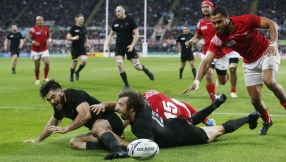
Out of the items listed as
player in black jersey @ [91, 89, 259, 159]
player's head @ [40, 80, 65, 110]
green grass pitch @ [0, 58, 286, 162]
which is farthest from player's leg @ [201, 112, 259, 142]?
player's head @ [40, 80, 65, 110]

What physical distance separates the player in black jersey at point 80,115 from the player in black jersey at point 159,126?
171 mm

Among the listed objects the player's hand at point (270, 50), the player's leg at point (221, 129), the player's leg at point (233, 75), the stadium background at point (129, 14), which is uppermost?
the player's hand at point (270, 50)

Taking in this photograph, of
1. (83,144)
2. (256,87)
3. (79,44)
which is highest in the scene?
(256,87)

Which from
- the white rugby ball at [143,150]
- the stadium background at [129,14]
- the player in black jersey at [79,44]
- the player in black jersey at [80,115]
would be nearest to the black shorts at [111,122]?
the player in black jersey at [80,115]

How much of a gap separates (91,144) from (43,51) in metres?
13.5

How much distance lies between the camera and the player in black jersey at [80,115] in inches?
277

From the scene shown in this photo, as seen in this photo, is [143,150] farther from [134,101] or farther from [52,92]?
[52,92]

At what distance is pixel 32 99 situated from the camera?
45.9 ft

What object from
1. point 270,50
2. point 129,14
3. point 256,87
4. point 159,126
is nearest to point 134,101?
point 159,126

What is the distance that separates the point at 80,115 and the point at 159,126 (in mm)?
1088

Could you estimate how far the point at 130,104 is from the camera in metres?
6.60

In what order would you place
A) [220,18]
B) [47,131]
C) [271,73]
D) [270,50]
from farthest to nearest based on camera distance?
1. [271,73]
2. [270,50]
3. [47,131]
4. [220,18]

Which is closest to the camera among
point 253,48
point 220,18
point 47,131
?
point 220,18

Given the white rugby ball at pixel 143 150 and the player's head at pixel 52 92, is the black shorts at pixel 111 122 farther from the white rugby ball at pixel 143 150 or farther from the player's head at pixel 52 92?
the white rugby ball at pixel 143 150
